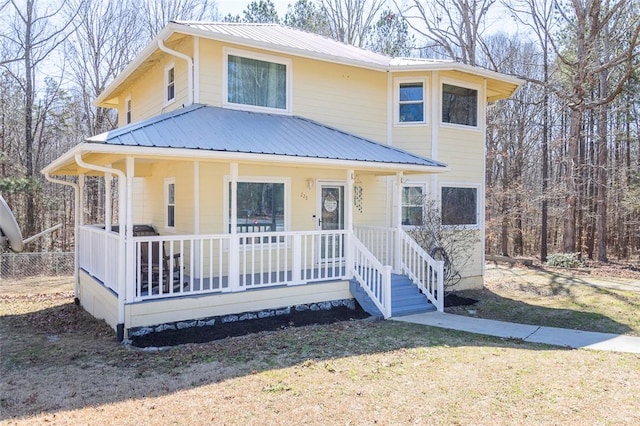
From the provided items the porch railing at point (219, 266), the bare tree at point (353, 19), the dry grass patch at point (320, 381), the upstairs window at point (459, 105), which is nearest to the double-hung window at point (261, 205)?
the porch railing at point (219, 266)

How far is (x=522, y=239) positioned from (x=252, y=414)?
22.5 meters

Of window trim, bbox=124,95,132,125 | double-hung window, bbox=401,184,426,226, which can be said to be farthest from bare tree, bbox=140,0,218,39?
double-hung window, bbox=401,184,426,226

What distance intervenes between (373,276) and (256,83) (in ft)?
15.9

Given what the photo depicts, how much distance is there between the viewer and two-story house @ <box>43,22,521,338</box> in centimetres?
757

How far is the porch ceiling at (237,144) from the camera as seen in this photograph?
692cm

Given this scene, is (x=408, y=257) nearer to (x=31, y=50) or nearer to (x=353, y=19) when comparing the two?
(x=353, y=19)

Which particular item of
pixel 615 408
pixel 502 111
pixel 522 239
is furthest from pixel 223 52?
pixel 522 239

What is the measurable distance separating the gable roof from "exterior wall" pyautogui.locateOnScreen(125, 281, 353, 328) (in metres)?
4.98

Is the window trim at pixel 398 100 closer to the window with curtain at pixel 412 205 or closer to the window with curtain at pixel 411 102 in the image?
the window with curtain at pixel 411 102

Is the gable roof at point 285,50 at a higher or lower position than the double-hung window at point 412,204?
higher

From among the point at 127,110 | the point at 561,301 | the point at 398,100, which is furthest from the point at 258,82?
the point at 561,301

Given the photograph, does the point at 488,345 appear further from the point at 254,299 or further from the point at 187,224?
the point at 187,224

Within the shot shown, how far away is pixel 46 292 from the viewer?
1207 cm

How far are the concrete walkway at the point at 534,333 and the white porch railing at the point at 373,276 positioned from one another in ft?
1.37
